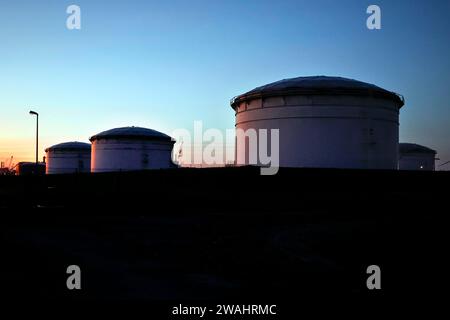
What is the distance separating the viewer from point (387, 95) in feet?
81.9

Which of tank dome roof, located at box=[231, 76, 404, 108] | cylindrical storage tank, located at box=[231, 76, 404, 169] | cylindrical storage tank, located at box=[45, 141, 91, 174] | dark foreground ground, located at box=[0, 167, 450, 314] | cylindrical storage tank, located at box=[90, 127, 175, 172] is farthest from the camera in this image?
cylindrical storage tank, located at box=[45, 141, 91, 174]

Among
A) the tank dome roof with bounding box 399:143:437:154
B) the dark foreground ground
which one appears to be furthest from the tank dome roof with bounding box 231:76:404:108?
the tank dome roof with bounding box 399:143:437:154

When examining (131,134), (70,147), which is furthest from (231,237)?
(70,147)

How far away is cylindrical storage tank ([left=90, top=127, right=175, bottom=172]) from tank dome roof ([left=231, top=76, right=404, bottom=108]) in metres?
18.0

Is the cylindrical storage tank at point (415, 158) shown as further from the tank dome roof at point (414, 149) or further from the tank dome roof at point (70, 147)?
the tank dome roof at point (70, 147)

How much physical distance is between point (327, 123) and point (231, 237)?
45.4ft

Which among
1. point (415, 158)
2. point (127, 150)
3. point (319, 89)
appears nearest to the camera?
→ point (319, 89)

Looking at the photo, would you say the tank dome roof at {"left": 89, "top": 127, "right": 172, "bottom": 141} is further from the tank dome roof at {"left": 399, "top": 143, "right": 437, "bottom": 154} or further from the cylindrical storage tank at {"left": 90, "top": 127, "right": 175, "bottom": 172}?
the tank dome roof at {"left": 399, "top": 143, "right": 437, "bottom": 154}

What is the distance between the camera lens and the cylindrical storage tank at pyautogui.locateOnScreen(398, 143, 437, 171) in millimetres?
55812

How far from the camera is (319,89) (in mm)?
23469

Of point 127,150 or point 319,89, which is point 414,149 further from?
point 127,150

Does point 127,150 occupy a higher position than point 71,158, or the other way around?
point 127,150

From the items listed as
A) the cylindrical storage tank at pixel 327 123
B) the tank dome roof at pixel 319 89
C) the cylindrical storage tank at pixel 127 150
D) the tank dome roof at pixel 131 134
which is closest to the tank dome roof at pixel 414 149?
the tank dome roof at pixel 319 89
